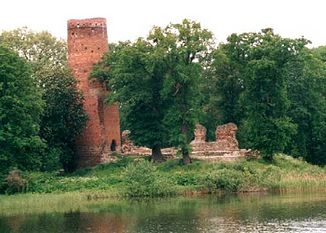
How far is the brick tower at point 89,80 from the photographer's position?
5344 centimetres

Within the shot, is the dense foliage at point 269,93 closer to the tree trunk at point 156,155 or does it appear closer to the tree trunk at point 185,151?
the tree trunk at point 185,151

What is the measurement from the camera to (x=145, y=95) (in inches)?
1970

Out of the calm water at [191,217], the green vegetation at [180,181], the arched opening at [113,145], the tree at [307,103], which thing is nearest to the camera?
the calm water at [191,217]

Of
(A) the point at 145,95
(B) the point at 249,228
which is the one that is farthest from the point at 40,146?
(B) the point at 249,228

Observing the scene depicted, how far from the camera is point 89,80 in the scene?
5369cm

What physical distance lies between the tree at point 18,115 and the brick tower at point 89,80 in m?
6.99

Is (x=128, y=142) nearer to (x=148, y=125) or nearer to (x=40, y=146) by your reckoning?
(x=148, y=125)

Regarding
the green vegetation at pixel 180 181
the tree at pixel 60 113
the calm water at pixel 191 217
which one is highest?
the tree at pixel 60 113

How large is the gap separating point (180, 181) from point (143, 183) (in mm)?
2771

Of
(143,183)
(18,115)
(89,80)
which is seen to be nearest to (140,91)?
(89,80)

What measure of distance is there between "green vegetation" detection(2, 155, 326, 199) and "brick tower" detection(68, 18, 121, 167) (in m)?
6.36

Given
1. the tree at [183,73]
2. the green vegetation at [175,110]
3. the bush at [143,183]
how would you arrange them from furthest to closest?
the tree at [183,73] < the green vegetation at [175,110] < the bush at [143,183]

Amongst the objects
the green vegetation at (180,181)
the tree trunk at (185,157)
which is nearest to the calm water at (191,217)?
the green vegetation at (180,181)

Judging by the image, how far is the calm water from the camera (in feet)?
101
